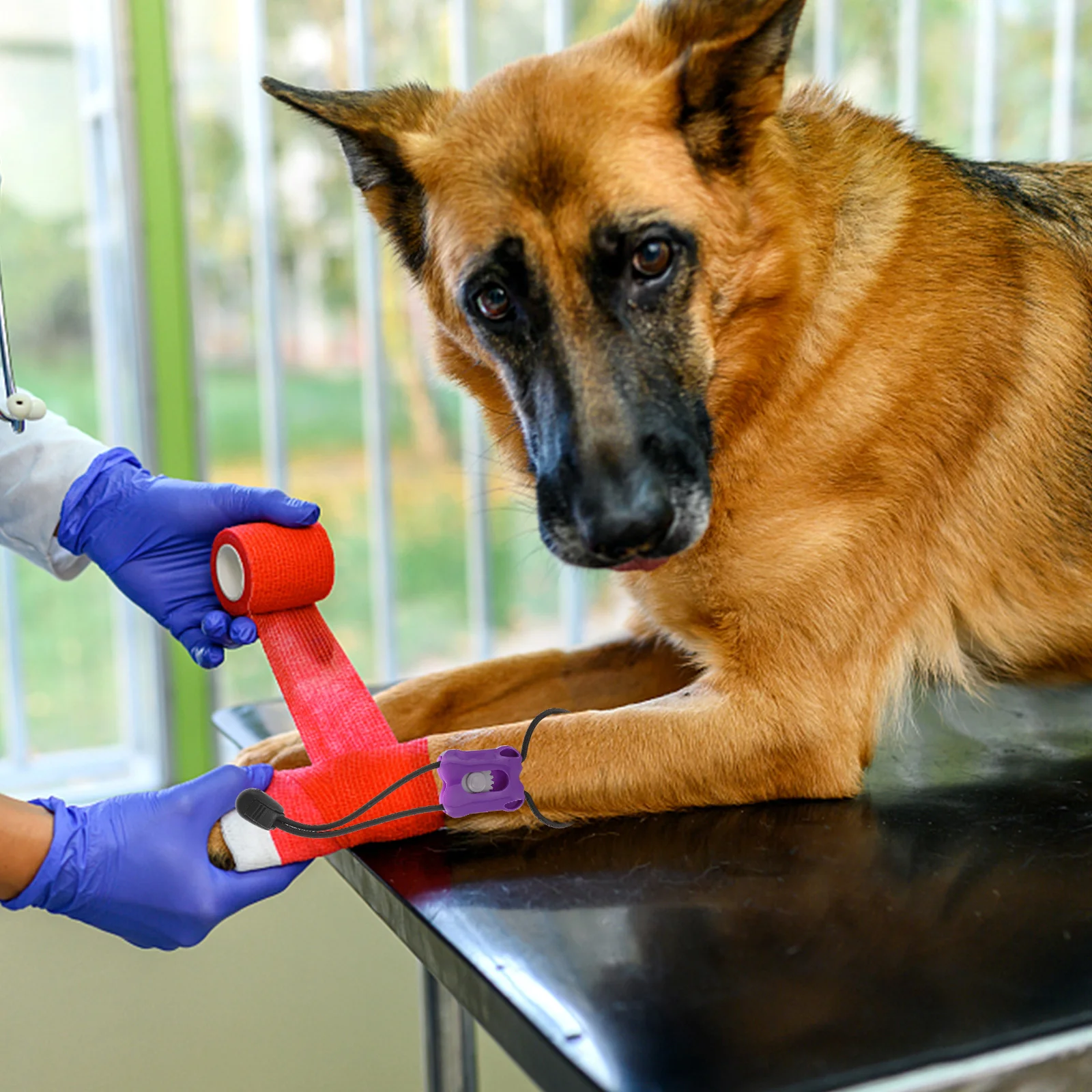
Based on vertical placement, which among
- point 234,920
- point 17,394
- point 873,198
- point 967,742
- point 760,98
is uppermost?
point 760,98

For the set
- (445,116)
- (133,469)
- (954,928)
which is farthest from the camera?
(133,469)

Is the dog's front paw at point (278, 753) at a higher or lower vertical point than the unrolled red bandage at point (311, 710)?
lower

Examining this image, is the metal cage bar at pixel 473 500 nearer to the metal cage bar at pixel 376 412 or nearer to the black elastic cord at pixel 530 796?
the metal cage bar at pixel 376 412

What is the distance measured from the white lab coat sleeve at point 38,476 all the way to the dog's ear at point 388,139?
53 centimetres

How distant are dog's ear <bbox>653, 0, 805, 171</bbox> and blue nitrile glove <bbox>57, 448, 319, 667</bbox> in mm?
705

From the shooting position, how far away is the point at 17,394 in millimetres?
1245

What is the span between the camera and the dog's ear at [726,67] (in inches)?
45.8

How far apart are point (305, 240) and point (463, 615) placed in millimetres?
1327

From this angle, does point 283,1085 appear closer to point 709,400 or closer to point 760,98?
point 709,400

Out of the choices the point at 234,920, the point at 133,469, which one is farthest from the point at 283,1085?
the point at 133,469

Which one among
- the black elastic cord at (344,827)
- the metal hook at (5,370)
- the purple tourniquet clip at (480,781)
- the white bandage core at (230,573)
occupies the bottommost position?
the black elastic cord at (344,827)

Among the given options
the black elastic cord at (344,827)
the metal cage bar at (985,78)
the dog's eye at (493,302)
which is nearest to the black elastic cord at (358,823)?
the black elastic cord at (344,827)

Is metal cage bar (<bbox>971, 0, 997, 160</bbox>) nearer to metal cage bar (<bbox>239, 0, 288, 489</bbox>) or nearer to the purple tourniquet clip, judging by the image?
metal cage bar (<bbox>239, 0, 288, 489</bbox>)

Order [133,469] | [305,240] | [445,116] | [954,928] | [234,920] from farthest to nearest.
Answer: [305,240], [234,920], [133,469], [445,116], [954,928]
